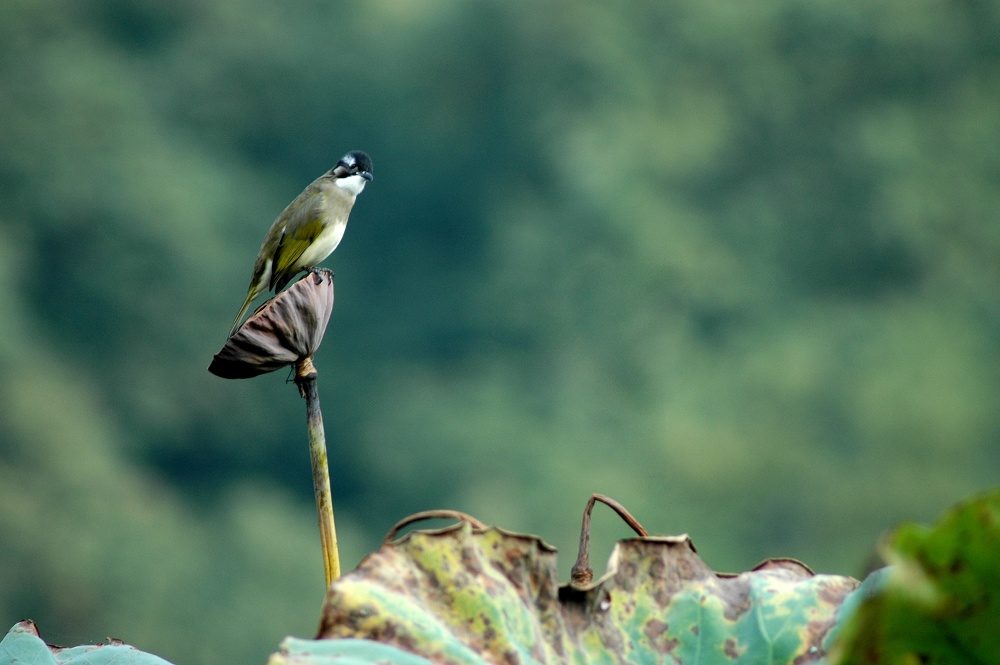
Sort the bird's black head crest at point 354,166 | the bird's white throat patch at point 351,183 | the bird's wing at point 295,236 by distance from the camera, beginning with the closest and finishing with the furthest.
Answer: the bird's wing at point 295,236 → the bird's white throat patch at point 351,183 → the bird's black head crest at point 354,166

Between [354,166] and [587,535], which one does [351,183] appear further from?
[587,535]

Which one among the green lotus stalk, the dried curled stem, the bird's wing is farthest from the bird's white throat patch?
the dried curled stem

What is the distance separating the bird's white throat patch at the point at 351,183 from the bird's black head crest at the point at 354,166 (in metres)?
0.02

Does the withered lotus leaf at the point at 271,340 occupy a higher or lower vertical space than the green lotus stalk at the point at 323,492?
higher

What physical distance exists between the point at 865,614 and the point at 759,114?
3623 centimetres

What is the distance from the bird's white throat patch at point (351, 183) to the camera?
4133 millimetres

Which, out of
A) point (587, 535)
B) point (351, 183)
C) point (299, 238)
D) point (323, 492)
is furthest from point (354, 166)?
point (587, 535)

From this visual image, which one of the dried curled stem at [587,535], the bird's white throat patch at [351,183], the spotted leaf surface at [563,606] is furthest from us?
the bird's white throat patch at [351,183]

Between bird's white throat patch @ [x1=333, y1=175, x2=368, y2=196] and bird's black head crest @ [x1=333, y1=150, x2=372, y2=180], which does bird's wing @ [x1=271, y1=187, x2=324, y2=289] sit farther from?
bird's black head crest @ [x1=333, y1=150, x2=372, y2=180]

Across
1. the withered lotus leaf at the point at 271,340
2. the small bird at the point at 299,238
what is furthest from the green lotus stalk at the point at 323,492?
the small bird at the point at 299,238

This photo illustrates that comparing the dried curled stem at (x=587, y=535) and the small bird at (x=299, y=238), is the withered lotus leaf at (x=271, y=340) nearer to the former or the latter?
the dried curled stem at (x=587, y=535)

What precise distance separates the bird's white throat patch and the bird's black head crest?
0.02 m

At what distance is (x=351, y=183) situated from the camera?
4.17m

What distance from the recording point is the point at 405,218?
3562 centimetres
